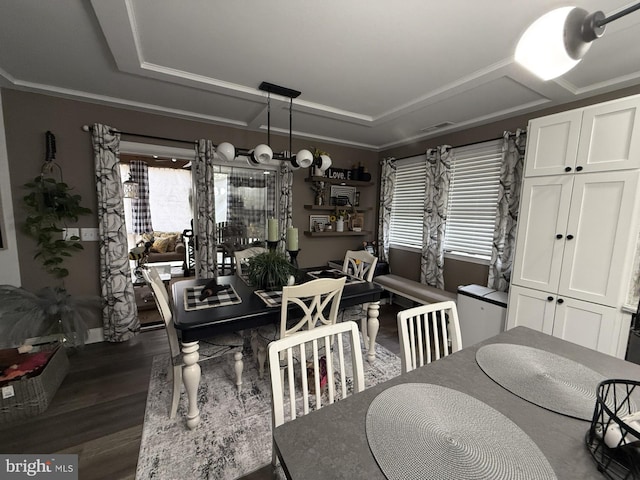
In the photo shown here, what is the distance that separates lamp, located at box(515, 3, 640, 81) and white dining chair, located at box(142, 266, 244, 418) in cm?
211

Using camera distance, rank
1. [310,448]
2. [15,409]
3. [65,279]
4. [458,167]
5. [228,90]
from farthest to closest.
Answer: [458,167]
[65,279]
[228,90]
[15,409]
[310,448]

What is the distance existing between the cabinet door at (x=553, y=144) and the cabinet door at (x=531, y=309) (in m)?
0.96

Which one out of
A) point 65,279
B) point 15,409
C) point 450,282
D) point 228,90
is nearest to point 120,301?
point 65,279

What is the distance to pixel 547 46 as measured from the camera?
83 cm

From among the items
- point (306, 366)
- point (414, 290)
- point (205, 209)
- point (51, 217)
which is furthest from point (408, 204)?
point (51, 217)

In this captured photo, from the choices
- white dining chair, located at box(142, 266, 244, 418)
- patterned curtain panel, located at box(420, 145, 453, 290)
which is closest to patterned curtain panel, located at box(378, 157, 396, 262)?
patterned curtain panel, located at box(420, 145, 453, 290)

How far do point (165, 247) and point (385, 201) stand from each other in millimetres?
4878

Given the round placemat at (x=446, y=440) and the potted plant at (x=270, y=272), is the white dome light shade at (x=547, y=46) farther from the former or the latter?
the potted plant at (x=270, y=272)

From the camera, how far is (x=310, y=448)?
0.73m

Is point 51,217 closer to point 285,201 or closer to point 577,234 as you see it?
point 285,201

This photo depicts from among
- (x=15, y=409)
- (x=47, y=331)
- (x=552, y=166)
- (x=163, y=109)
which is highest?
(x=163, y=109)

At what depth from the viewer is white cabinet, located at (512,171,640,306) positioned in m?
1.78

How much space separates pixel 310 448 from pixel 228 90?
Result: 2.61m

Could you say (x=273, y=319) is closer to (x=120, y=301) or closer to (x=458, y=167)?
(x=120, y=301)
